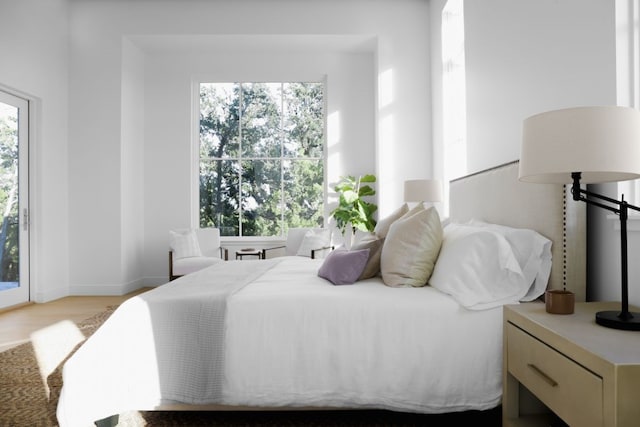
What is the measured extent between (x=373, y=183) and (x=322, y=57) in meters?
2.00

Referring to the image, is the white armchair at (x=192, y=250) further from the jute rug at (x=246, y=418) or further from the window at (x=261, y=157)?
the jute rug at (x=246, y=418)

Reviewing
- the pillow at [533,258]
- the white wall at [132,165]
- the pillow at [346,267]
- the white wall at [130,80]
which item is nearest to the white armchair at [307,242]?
the white wall at [130,80]

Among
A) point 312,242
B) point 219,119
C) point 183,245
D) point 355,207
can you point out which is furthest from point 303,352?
point 219,119

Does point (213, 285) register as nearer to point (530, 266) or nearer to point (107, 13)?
point (530, 266)

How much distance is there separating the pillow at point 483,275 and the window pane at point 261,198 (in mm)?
4514

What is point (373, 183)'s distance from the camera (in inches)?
249

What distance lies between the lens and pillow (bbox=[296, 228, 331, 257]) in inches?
221

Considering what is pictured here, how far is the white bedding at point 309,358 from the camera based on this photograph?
1.91 meters

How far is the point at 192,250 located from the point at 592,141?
16.4 feet

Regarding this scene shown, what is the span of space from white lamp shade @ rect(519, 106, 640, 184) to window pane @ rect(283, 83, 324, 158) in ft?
17.0

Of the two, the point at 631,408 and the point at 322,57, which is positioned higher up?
the point at 322,57

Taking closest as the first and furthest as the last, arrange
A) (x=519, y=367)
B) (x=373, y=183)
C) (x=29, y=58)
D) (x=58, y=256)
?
(x=519, y=367)
(x=29, y=58)
(x=58, y=256)
(x=373, y=183)

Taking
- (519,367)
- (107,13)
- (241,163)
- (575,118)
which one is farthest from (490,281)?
(107,13)

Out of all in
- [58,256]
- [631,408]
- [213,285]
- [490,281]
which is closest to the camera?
[631,408]
